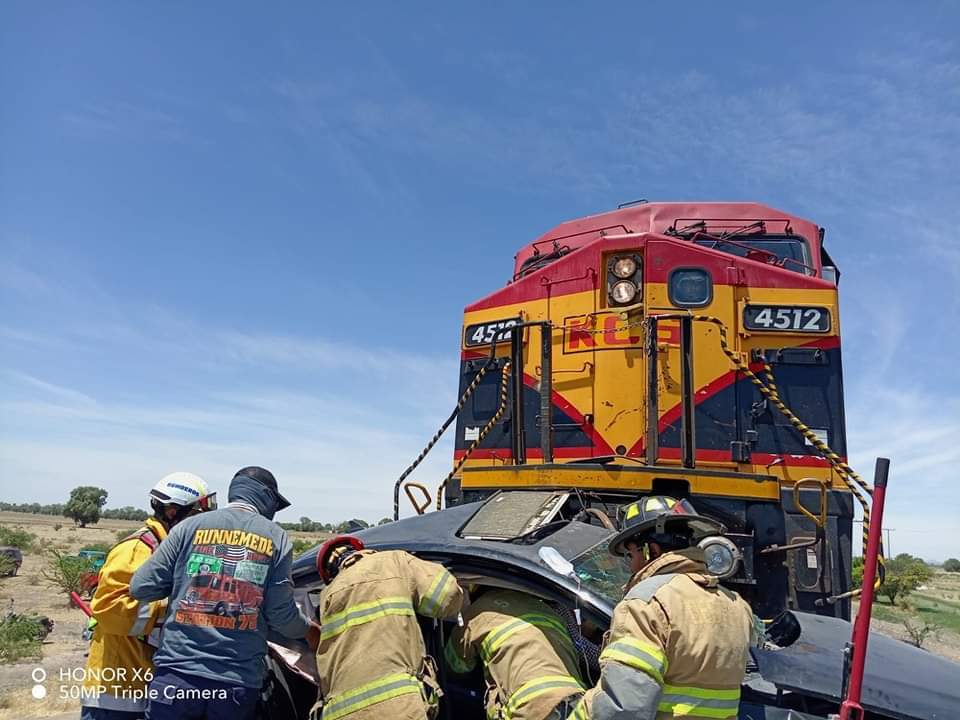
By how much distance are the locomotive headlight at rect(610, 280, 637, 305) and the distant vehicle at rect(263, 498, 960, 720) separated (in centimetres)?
195

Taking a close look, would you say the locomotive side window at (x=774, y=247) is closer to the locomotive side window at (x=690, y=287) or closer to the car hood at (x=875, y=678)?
the locomotive side window at (x=690, y=287)

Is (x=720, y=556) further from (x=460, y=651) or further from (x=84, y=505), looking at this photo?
(x=84, y=505)

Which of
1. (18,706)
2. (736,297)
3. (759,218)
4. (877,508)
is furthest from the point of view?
(18,706)

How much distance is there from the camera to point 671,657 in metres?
2.62

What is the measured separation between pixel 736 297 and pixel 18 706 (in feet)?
26.6

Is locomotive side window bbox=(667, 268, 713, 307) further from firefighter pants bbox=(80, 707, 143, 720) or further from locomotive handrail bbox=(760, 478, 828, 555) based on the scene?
firefighter pants bbox=(80, 707, 143, 720)

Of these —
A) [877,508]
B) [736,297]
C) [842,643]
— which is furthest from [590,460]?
[877,508]

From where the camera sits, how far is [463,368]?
707 cm

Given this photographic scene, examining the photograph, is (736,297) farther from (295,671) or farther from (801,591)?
(295,671)

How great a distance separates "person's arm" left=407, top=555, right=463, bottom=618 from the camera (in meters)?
3.33

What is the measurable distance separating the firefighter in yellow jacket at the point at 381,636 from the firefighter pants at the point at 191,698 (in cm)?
46

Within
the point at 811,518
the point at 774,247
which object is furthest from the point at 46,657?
the point at 774,247

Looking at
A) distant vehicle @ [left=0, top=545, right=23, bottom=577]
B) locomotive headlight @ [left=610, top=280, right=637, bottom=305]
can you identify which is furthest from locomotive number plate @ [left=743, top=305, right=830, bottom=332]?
distant vehicle @ [left=0, top=545, right=23, bottom=577]

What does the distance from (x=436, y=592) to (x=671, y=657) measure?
1.13 m
